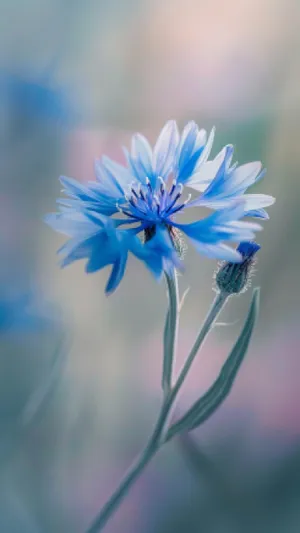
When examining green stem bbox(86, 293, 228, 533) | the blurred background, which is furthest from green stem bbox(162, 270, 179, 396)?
the blurred background

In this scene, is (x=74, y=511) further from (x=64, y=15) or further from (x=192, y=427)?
(x=64, y=15)

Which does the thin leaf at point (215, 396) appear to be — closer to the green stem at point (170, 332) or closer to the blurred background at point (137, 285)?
the green stem at point (170, 332)

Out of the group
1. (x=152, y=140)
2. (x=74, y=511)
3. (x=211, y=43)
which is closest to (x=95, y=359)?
(x=74, y=511)

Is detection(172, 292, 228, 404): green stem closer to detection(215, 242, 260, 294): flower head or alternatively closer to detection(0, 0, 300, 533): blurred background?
detection(215, 242, 260, 294): flower head

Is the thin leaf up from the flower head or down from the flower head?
down

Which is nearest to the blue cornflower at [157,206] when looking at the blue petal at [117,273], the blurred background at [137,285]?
the blue petal at [117,273]

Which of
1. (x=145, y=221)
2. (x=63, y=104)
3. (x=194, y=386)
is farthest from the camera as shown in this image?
(x=63, y=104)

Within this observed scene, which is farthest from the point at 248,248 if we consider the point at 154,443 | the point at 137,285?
the point at 137,285
